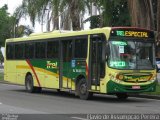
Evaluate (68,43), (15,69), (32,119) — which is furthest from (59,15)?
(32,119)

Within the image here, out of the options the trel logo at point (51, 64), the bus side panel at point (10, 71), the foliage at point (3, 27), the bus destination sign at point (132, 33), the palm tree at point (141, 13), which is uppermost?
the foliage at point (3, 27)

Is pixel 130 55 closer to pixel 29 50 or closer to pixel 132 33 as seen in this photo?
pixel 132 33

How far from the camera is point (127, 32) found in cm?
2069

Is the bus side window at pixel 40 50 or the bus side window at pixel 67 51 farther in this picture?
the bus side window at pixel 40 50

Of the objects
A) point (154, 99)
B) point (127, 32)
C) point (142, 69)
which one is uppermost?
point (127, 32)

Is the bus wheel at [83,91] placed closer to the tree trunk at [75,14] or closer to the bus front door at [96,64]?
the bus front door at [96,64]

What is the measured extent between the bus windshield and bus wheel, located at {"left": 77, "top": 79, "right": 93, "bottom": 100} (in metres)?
1.93

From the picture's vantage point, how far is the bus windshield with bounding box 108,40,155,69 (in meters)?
Result: 20.2

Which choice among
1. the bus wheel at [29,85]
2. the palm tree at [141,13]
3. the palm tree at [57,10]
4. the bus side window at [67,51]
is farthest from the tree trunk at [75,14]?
the bus side window at [67,51]

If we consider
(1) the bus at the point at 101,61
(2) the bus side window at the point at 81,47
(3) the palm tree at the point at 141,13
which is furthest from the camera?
(3) the palm tree at the point at 141,13

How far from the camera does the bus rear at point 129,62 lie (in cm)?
2009

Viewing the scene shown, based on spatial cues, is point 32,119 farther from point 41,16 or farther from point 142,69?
point 41,16

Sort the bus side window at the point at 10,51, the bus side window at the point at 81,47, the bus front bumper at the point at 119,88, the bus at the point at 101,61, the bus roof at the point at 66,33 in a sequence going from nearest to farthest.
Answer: the bus front bumper at the point at 119,88 < the bus at the point at 101,61 < the bus roof at the point at 66,33 < the bus side window at the point at 81,47 < the bus side window at the point at 10,51

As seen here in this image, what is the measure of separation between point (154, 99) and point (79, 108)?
5649 mm
